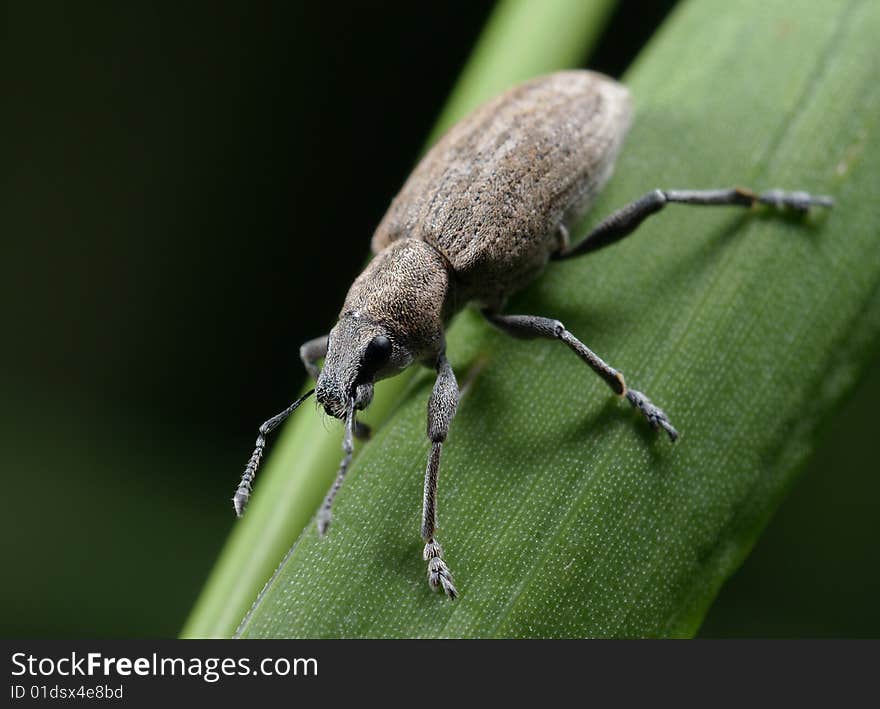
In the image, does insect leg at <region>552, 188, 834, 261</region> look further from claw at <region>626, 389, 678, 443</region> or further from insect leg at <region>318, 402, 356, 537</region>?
insect leg at <region>318, 402, 356, 537</region>

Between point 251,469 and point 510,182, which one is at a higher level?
point 510,182

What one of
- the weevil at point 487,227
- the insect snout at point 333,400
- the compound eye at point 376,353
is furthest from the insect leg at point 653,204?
the insect snout at point 333,400

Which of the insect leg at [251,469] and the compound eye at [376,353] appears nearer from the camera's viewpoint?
the insect leg at [251,469]

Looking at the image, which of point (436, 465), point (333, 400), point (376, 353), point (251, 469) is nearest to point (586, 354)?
point (436, 465)

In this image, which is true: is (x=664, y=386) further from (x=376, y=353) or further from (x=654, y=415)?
(x=376, y=353)

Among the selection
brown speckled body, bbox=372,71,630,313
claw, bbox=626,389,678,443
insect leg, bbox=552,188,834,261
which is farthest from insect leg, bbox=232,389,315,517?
insect leg, bbox=552,188,834,261

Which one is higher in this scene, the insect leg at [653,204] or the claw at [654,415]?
the insect leg at [653,204]

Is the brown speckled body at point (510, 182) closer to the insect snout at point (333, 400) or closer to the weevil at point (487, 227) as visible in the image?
the weevil at point (487, 227)
